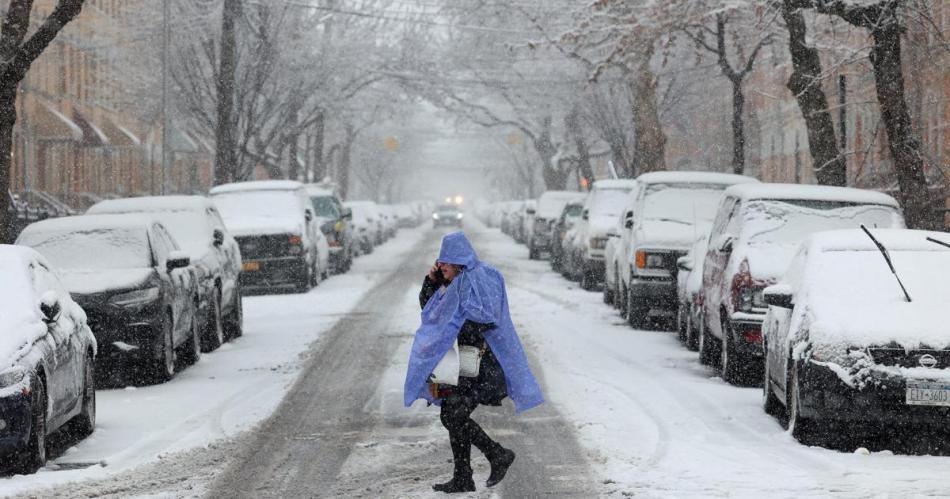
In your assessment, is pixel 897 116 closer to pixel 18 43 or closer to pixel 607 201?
pixel 18 43

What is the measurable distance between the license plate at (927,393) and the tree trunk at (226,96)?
85.8 feet

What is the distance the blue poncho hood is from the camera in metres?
8.70

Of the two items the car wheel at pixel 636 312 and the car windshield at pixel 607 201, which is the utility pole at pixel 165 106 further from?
the car wheel at pixel 636 312

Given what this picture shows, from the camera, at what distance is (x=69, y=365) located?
11000 millimetres

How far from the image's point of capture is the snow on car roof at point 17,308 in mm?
9883

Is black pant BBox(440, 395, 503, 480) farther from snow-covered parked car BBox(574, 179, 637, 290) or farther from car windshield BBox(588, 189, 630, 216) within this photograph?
car windshield BBox(588, 189, 630, 216)

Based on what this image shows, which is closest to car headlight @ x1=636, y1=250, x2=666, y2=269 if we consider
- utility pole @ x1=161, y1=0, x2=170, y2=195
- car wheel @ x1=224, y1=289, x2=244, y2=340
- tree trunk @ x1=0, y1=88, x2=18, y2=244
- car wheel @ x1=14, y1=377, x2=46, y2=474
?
car wheel @ x1=224, y1=289, x2=244, y2=340

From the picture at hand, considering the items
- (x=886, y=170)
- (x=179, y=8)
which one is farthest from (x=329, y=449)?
(x=179, y=8)

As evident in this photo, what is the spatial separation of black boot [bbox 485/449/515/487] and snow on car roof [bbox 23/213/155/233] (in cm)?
789

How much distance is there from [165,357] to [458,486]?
6517 mm

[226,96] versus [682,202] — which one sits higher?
[226,96]

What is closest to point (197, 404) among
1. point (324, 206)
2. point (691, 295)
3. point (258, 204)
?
point (691, 295)

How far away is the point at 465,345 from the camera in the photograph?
885cm

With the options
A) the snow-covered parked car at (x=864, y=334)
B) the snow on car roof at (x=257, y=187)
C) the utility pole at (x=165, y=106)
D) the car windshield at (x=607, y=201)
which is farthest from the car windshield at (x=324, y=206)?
the snow-covered parked car at (x=864, y=334)
